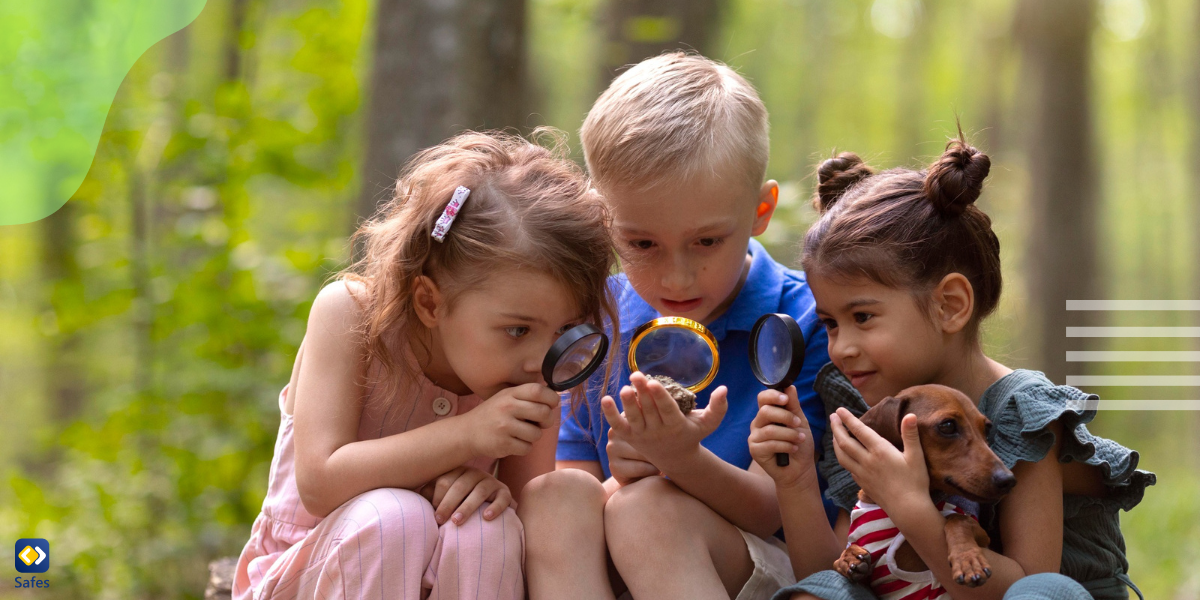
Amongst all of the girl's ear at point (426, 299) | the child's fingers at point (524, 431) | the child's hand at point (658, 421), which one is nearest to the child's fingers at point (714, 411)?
the child's hand at point (658, 421)

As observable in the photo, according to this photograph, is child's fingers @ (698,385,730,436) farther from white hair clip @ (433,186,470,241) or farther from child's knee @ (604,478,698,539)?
white hair clip @ (433,186,470,241)

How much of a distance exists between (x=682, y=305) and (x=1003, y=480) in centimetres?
109

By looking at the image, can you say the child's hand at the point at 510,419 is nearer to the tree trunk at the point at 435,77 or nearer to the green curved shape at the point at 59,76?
the tree trunk at the point at 435,77

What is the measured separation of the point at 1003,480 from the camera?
1.86m

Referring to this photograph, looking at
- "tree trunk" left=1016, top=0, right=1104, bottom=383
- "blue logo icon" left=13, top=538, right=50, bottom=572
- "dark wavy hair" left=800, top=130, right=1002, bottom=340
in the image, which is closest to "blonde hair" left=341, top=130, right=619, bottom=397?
"dark wavy hair" left=800, top=130, right=1002, bottom=340

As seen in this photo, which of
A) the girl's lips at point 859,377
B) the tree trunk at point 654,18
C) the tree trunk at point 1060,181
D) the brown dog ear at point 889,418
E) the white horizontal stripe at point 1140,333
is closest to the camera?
the brown dog ear at point 889,418

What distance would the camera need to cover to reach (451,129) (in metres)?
3.88

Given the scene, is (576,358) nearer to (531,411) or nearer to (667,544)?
(531,411)

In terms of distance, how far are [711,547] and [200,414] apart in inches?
139

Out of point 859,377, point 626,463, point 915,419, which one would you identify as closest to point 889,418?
point 915,419

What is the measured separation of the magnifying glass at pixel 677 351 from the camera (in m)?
2.45

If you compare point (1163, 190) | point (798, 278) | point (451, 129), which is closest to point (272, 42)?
point (451, 129)

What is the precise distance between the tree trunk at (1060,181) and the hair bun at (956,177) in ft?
24.0

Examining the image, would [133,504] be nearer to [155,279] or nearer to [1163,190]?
[155,279]
